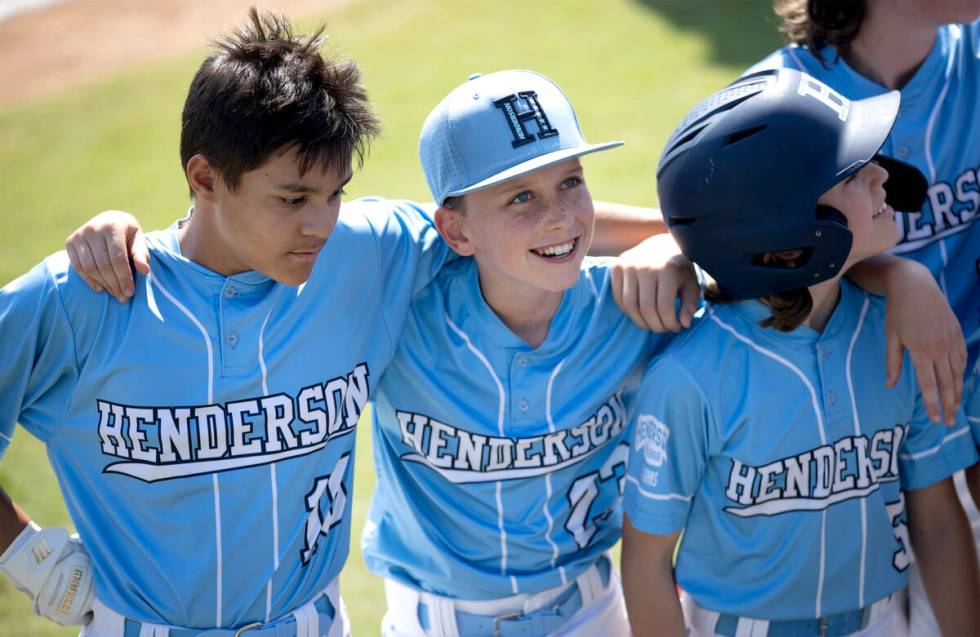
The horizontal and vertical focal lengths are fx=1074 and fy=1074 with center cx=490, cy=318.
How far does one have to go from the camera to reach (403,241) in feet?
10.4

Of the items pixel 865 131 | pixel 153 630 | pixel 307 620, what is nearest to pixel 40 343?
pixel 153 630

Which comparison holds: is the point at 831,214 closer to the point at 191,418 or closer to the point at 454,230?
the point at 454,230

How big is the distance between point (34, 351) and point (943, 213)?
269 cm

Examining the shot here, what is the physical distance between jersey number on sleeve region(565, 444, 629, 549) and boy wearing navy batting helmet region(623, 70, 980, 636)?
9.5 inches

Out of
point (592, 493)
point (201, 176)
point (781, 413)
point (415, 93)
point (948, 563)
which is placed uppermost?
point (415, 93)

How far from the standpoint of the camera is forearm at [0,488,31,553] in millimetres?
2783

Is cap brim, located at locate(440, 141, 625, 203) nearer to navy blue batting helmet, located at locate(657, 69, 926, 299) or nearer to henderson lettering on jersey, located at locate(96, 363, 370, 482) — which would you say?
navy blue batting helmet, located at locate(657, 69, 926, 299)

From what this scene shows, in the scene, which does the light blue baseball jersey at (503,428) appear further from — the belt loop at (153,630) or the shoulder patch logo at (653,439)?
the belt loop at (153,630)

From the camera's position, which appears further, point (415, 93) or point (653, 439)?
point (415, 93)

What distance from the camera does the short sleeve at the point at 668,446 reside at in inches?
113

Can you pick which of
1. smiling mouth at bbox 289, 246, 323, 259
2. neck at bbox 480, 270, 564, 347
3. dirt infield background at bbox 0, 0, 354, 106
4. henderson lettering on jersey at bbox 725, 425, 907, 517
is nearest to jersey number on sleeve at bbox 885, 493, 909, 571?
henderson lettering on jersey at bbox 725, 425, 907, 517

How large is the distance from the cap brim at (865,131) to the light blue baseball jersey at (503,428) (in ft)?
2.48

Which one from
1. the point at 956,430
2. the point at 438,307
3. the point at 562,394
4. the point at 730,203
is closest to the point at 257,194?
the point at 438,307

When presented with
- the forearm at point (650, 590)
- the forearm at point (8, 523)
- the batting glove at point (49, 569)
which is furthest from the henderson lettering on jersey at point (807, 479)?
the forearm at point (8, 523)
